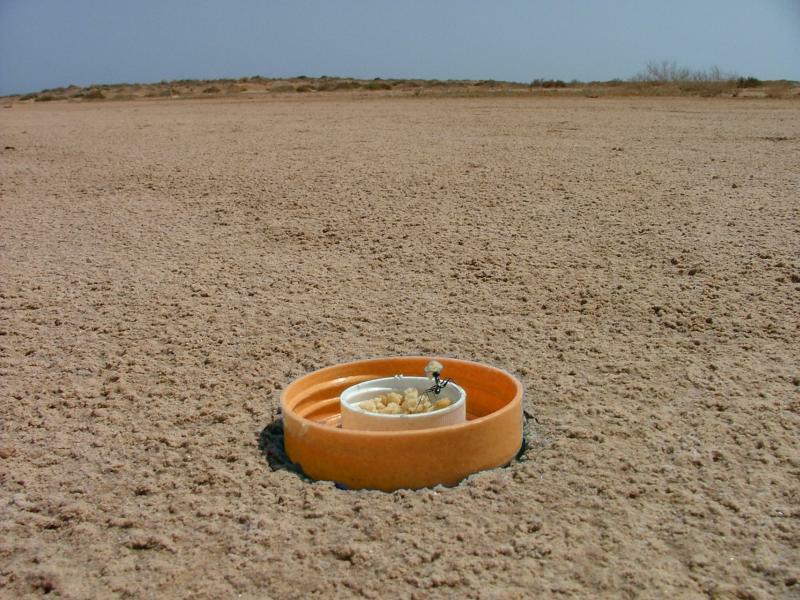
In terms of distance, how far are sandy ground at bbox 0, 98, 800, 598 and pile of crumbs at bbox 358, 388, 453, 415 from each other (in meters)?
0.42

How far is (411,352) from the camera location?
4164 millimetres

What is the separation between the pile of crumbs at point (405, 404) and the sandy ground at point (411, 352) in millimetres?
420

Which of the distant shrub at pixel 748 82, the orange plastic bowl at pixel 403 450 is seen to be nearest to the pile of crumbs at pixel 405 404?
the orange plastic bowl at pixel 403 450

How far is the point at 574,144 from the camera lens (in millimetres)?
8875

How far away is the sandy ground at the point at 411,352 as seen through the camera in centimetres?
256

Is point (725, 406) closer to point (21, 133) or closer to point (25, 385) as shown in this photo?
point (25, 385)

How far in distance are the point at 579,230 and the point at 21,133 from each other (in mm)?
9902

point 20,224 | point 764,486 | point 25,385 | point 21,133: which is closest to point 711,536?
point 764,486

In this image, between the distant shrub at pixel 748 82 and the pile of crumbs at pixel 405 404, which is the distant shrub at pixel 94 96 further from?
the pile of crumbs at pixel 405 404

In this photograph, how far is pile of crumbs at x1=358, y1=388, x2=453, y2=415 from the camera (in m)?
3.30

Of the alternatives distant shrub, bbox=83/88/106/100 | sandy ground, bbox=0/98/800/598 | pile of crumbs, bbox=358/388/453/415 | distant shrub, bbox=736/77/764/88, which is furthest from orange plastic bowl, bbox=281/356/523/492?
distant shrub, bbox=83/88/106/100

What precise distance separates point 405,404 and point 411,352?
83 centimetres

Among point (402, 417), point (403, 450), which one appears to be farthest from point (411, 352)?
point (403, 450)

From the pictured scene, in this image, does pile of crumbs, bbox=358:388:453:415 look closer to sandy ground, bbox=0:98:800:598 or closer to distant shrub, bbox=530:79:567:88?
sandy ground, bbox=0:98:800:598
